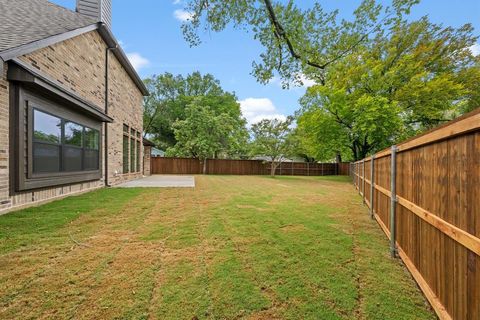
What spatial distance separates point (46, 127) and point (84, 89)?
2.45m

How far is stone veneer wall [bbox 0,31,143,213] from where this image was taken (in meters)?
4.61

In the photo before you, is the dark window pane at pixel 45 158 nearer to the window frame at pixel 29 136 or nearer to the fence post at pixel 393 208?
the window frame at pixel 29 136

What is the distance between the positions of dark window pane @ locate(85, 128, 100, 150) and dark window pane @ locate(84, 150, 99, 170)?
0.17 meters

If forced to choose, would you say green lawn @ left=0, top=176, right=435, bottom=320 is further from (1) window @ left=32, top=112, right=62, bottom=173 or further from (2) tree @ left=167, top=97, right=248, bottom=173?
(2) tree @ left=167, top=97, right=248, bottom=173

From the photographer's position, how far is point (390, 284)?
2.45m

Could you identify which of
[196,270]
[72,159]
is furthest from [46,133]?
[196,270]

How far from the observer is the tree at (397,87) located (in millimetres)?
14758

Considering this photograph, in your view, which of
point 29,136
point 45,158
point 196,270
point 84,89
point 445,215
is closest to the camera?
point 445,215

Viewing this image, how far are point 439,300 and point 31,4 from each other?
1191 centimetres

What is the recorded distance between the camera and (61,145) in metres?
6.36

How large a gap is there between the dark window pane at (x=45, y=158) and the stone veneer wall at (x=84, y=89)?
21.3 inches

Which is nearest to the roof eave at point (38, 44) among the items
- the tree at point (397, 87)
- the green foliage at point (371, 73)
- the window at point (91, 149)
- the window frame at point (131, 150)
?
the window at point (91, 149)

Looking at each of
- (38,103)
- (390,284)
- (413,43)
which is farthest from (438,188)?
(413,43)

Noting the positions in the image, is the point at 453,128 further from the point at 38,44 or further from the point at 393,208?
the point at 38,44
